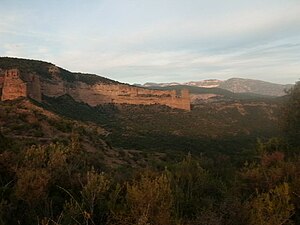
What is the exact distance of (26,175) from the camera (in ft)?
33.3

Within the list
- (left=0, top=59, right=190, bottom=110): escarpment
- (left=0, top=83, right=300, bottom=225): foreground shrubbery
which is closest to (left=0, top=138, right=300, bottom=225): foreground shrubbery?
(left=0, top=83, right=300, bottom=225): foreground shrubbery

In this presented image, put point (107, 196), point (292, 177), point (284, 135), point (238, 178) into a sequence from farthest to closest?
point (284, 135)
point (238, 178)
point (292, 177)
point (107, 196)

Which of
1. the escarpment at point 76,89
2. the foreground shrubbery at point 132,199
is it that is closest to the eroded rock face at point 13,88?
the escarpment at point 76,89

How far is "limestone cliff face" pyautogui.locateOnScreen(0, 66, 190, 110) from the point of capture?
45.2 meters

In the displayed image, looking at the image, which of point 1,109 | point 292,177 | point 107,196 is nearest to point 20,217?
point 107,196

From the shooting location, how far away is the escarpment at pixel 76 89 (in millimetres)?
46200

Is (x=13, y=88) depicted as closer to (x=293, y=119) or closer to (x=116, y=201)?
(x=293, y=119)

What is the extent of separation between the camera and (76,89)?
78125 millimetres

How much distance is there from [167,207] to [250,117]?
251 ft

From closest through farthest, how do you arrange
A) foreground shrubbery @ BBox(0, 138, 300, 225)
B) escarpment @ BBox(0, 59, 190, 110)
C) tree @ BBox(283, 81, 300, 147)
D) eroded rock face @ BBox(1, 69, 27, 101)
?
foreground shrubbery @ BBox(0, 138, 300, 225)
tree @ BBox(283, 81, 300, 147)
eroded rock face @ BBox(1, 69, 27, 101)
escarpment @ BBox(0, 59, 190, 110)

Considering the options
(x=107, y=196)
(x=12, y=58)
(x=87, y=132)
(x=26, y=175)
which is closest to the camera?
(x=26, y=175)

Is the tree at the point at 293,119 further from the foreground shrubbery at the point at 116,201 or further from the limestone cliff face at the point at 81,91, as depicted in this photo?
the limestone cliff face at the point at 81,91

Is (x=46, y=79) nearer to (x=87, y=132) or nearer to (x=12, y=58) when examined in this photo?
(x=12, y=58)

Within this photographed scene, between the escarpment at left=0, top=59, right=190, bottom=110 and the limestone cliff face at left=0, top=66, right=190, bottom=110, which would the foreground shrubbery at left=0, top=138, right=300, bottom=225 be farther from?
the escarpment at left=0, top=59, right=190, bottom=110
